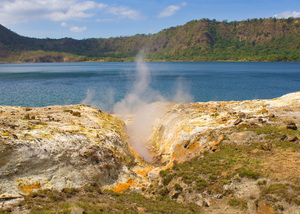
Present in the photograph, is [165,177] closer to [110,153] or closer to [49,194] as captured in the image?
[110,153]

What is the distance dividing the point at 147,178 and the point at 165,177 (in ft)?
8.60

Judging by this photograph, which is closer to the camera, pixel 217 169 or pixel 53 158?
pixel 53 158

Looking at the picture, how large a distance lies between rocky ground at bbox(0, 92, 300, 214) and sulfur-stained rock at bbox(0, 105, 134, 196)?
6cm

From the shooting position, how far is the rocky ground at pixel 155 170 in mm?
15164

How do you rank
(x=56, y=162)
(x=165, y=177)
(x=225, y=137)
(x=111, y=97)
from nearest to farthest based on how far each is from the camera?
(x=56, y=162) → (x=165, y=177) → (x=225, y=137) → (x=111, y=97)

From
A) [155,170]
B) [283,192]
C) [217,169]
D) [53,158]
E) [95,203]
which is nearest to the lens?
[283,192]

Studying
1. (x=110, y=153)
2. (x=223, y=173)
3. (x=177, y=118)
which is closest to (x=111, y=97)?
(x=177, y=118)

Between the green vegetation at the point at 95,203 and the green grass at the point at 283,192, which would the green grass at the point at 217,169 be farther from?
the green vegetation at the point at 95,203

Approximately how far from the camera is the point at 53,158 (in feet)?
59.7

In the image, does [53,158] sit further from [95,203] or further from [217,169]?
[217,169]

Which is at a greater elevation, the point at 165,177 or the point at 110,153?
the point at 110,153

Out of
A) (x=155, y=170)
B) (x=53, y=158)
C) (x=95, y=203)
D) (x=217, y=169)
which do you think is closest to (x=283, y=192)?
(x=217, y=169)

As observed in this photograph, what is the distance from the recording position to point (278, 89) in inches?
3462

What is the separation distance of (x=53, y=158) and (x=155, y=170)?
9.82 meters
